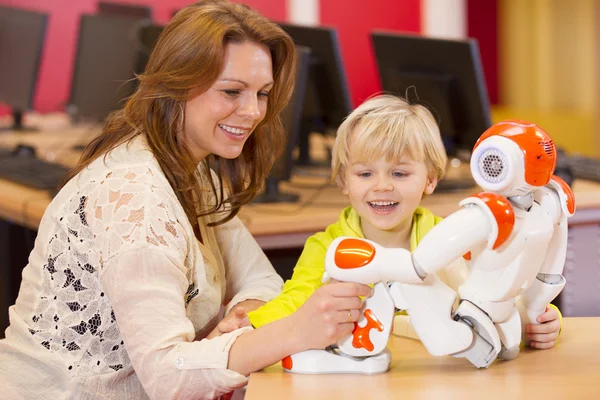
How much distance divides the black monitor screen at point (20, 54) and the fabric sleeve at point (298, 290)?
2.32 meters

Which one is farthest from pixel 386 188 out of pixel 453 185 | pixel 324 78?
pixel 324 78

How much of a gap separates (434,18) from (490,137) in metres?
5.30

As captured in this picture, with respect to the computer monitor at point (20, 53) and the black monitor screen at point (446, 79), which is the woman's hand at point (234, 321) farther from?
the computer monitor at point (20, 53)

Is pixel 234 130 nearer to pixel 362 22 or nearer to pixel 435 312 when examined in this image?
A: pixel 435 312

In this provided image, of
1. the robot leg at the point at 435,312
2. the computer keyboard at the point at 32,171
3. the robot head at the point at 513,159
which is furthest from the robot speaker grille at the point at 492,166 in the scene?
the computer keyboard at the point at 32,171

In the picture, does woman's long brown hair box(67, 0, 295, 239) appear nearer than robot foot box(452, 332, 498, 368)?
No

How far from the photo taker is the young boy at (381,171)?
1.52 m

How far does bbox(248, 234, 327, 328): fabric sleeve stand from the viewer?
1542mm

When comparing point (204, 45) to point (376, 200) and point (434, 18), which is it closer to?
point (376, 200)

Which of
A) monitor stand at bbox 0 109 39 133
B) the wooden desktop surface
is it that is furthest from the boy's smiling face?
monitor stand at bbox 0 109 39 133

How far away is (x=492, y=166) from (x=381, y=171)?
0.31 meters

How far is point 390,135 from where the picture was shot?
1.51 m

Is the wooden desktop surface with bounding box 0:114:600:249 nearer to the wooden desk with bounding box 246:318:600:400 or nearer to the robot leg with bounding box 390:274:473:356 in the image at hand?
the wooden desk with bounding box 246:318:600:400

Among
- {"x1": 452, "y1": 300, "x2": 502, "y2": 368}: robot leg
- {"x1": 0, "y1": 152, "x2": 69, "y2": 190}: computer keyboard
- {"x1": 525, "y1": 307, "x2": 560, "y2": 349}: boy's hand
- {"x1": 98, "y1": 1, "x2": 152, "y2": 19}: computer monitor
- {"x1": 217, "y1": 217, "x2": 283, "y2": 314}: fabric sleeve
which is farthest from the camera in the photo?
{"x1": 98, "y1": 1, "x2": 152, "y2": 19}: computer monitor
